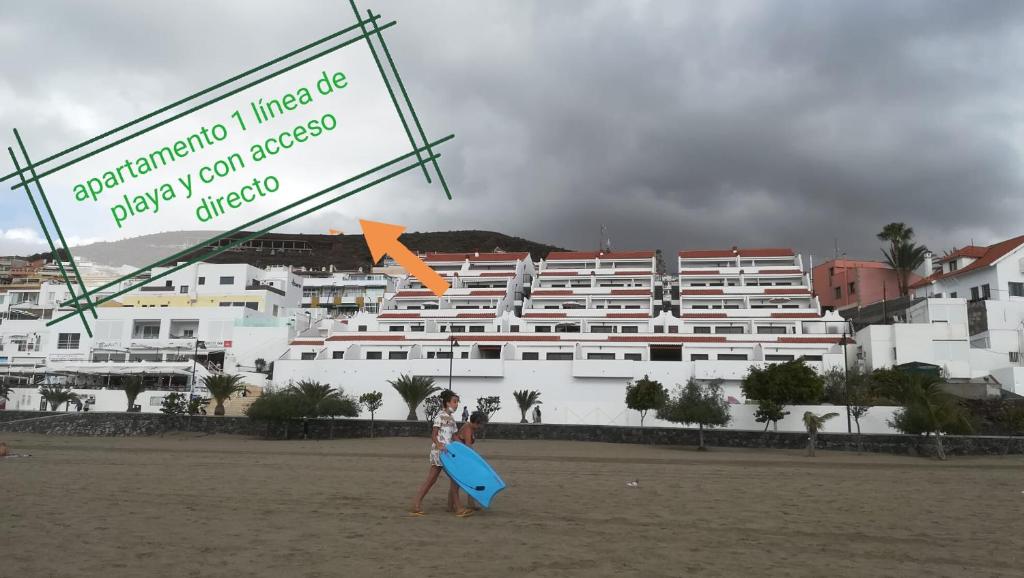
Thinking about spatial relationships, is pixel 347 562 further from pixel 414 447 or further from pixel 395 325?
pixel 395 325

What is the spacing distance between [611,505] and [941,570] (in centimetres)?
466

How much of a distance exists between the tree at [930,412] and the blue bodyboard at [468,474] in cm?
2046

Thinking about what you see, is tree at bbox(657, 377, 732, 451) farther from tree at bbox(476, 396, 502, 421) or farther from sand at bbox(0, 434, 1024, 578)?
tree at bbox(476, 396, 502, 421)

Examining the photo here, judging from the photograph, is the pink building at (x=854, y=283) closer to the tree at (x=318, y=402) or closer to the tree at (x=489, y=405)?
the tree at (x=489, y=405)

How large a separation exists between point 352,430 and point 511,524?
25206mm

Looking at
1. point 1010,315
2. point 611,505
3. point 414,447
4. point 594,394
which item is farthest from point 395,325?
point 611,505

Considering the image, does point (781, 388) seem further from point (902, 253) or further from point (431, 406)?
point (902, 253)

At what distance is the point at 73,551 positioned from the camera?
6.47 meters

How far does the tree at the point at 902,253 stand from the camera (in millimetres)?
62375

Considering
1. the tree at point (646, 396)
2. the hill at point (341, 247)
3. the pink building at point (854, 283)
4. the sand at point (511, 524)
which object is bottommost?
the sand at point (511, 524)

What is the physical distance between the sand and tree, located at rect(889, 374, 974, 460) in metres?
8.29

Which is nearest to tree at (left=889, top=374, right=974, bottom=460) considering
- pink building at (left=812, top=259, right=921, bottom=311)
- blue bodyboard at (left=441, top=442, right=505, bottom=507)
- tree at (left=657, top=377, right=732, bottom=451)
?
tree at (left=657, top=377, right=732, bottom=451)

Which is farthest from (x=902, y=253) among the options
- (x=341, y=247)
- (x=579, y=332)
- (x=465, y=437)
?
(x=341, y=247)

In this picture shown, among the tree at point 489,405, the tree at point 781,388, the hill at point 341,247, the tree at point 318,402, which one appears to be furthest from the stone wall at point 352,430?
the hill at point 341,247
